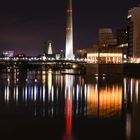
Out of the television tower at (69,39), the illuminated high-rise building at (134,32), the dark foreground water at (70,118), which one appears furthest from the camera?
the television tower at (69,39)

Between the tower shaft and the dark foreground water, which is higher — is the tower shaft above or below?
above

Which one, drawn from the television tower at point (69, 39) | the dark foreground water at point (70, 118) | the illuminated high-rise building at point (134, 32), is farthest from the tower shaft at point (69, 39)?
the dark foreground water at point (70, 118)

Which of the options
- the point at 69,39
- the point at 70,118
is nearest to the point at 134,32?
the point at 69,39

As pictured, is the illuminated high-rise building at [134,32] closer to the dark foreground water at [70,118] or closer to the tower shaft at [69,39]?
the tower shaft at [69,39]

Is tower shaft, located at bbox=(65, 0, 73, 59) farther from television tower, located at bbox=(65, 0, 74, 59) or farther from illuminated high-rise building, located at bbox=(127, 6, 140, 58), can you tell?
illuminated high-rise building, located at bbox=(127, 6, 140, 58)

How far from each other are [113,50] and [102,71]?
7.10 meters

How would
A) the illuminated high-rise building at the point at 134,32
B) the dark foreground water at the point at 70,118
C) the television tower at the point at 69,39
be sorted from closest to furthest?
the dark foreground water at the point at 70,118
the illuminated high-rise building at the point at 134,32
the television tower at the point at 69,39

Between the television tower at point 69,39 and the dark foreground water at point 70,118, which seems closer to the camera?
the dark foreground water at point 70,118

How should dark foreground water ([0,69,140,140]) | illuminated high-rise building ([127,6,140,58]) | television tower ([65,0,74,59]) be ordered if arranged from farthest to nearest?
television tower ([65,0,74,59])
illuminated high-rise building ([127,6,140,58])
dark foreground water ([0,69,140,140])

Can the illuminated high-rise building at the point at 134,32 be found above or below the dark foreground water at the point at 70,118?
above

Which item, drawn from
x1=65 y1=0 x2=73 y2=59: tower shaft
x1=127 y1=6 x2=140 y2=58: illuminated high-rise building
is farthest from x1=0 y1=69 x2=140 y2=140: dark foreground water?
x1=65 y1=0 x2=73 y2=59: tower shaft

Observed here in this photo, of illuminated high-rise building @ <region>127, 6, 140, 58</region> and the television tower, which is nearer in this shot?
illuminated high-rise building @ <region>127, 6, 140, 58</region>

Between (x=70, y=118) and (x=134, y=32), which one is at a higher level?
(x=134, y=32)

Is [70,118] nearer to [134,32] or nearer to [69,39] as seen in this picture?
[134,32]
